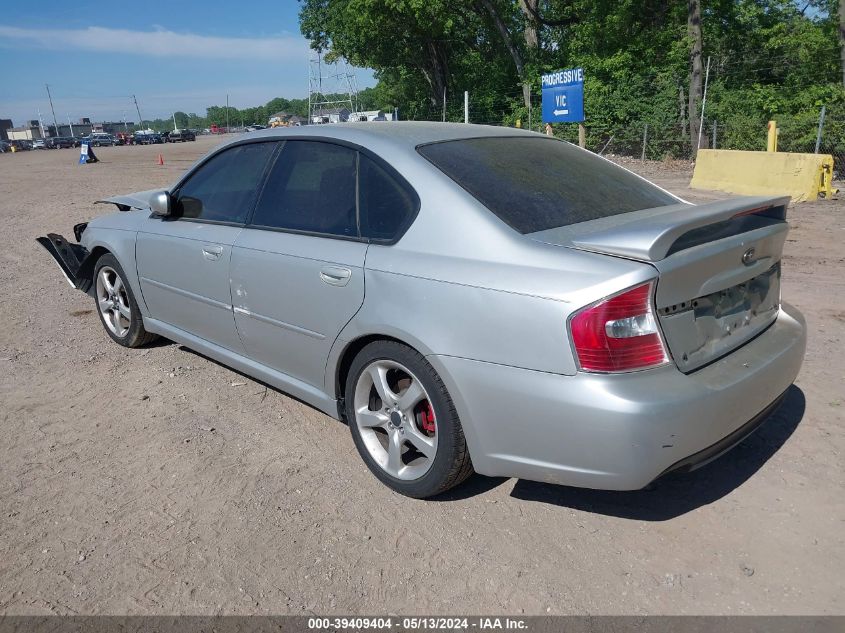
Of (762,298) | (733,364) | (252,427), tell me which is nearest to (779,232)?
(762,298)

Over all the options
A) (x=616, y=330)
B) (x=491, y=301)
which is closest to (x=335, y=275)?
(x=491, y=301)

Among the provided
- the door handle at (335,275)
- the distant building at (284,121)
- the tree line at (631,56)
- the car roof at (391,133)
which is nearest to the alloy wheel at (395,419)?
the door handle at (335,275)

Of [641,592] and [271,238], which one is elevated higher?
[271,238]

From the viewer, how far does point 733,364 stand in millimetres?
2693

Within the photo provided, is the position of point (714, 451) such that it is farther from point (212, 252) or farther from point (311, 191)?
point (212, 252)

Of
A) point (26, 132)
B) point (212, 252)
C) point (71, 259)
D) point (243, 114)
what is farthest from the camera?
point (243, 114)

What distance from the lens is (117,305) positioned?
17.0 feet

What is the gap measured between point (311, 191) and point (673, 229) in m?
1.88

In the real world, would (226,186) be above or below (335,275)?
above

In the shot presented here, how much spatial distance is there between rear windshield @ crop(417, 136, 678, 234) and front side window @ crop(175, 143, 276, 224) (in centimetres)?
120

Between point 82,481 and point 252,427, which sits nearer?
point 82,481

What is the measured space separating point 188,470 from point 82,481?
1.64ft

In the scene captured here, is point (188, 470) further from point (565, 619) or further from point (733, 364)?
point (733, 364)

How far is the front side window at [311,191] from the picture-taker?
334cm
